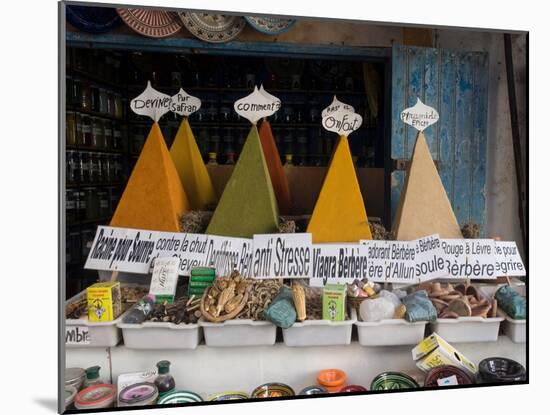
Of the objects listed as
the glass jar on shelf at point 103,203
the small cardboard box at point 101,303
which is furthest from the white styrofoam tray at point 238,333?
the glass jar on shelf at point 103,203

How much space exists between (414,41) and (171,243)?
1.73 m

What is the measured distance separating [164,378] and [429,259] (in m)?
1.47

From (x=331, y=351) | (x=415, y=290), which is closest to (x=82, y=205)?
(x=331, y=351)

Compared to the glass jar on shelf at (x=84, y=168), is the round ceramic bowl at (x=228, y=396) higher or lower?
lower

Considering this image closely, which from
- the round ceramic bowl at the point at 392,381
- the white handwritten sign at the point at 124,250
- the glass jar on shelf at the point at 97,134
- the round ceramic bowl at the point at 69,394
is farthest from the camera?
the glass jar on shelf at the point at 97,134

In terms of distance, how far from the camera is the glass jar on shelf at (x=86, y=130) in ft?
9.83

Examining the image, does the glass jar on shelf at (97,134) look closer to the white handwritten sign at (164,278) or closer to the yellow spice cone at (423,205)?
the white handwritten sign at (164,278)

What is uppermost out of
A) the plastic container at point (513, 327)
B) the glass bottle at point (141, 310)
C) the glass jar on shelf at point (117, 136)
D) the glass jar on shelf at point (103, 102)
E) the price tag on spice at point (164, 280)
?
the glass jar on shelf at point (103, 102)

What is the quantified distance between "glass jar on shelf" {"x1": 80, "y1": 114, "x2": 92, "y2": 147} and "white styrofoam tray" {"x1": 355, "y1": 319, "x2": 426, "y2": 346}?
1.82 meters

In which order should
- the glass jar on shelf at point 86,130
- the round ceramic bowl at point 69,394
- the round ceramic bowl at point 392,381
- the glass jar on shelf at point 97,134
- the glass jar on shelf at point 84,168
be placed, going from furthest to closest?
the glass jar on shelf at point 97,134 < the glass jar on shelf at point 86,130 < the glass jar on shelf at point 84,168 < the round ceramic bowl at point 392,381 < the round ceramic bowl at point 69,394

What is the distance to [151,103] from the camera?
2.66 meters

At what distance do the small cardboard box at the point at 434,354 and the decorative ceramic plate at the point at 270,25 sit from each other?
5.73ft

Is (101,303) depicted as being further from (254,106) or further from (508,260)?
(508,260)

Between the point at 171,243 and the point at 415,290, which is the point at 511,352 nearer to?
the point at 415,290
